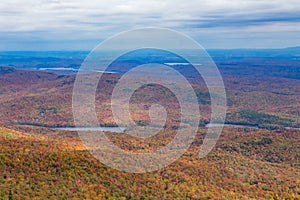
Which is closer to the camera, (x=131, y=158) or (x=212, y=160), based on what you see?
(x=131, y=158)

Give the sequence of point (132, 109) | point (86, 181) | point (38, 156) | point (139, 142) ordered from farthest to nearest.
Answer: point (132, 109), point (139, 142), point (38, 156), point (86, 181)

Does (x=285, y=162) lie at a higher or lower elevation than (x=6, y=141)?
lower

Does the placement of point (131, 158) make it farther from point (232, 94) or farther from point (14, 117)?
point (232, 94)

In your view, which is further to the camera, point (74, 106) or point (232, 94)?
point (232, 94)

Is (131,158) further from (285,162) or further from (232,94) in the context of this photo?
(232,94)

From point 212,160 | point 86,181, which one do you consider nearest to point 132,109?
point 212,160

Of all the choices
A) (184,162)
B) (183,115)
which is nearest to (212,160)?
(184,162)

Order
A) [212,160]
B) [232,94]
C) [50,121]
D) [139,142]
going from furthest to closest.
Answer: [232,94] < [50,121] < [139,142] < [212,160]

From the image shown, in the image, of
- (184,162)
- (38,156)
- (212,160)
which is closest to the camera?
(38,156)

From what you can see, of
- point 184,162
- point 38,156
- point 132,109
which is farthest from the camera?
point 132,109
